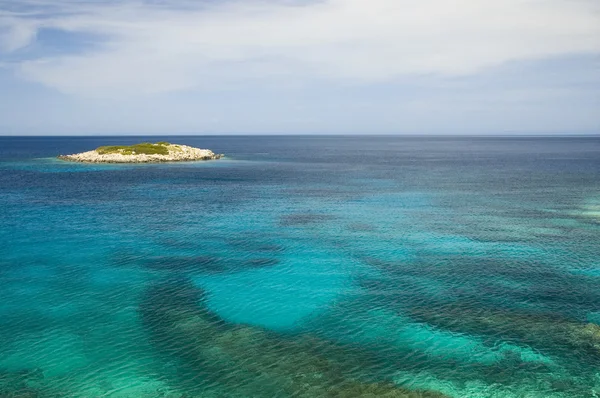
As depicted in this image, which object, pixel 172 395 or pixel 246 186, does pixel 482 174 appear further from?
pixel 172 395

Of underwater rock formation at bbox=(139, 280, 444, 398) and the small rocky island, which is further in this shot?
the small rocky island

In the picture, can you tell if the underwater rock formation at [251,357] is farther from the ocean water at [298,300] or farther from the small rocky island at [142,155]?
the small rocky island at [142,155]

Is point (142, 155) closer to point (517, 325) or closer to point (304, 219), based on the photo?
point (304, 219)

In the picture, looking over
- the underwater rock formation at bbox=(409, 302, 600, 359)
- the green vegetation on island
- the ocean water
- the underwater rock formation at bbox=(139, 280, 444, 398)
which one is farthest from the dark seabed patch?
the green vegetation on island

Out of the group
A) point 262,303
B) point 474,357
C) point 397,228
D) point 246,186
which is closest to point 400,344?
point 474,357

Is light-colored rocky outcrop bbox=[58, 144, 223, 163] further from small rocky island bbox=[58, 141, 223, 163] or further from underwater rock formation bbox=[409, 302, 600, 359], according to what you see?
underwater rock formation bbox=[409, 302, 600, 359]

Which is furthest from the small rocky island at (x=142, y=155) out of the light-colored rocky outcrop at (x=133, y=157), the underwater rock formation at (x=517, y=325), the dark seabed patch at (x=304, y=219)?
the underwater rock formation at (x=517, y=325)
